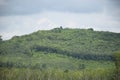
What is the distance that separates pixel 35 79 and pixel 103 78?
112 feet

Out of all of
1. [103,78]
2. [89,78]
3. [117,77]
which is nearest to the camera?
[117,77]

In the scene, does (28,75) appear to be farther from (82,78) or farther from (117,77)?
(117,77)

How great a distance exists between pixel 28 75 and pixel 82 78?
26102mm

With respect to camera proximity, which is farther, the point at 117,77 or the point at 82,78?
the point at 82,78

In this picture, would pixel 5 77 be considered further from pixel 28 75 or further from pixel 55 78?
pixel 55 78

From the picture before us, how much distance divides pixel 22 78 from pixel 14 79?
5497 millimetres

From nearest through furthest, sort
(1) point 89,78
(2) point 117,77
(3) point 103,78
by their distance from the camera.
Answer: (2) point 117,77 < (3) point 103,78 < (1) point 89,78

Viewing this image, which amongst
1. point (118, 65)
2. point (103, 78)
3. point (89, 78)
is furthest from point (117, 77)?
point (89, 78)

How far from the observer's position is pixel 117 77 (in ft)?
402

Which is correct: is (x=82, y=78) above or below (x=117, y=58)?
below

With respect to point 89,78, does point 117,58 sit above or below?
above

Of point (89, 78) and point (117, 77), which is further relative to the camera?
point (89, 78)

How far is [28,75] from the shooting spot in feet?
652

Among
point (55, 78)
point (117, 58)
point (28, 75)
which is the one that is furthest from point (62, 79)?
point (117, 58)
